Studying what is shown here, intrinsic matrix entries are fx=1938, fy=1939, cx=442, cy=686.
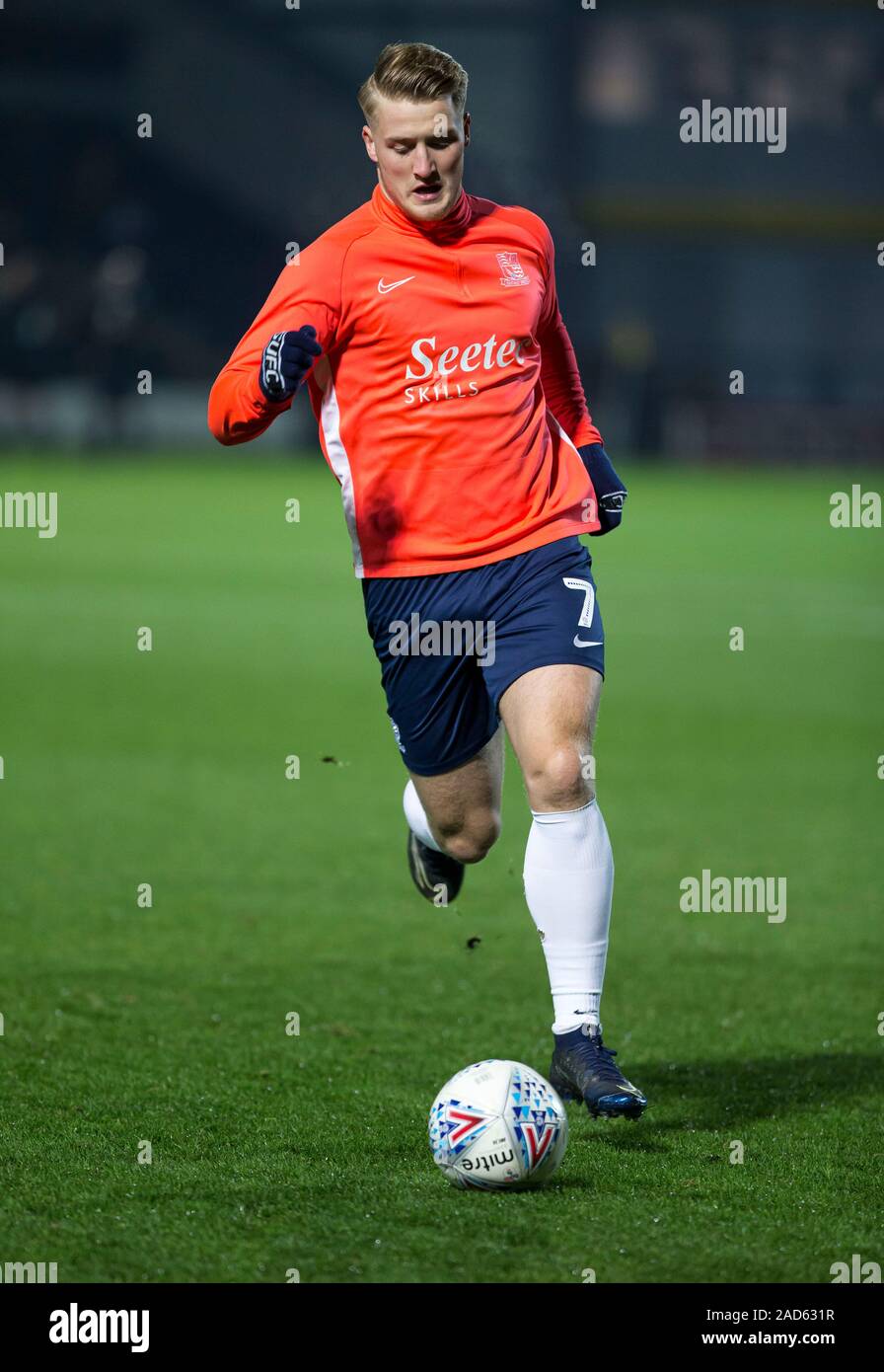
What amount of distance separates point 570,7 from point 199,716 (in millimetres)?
26381

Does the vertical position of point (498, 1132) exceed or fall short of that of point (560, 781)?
it falls short

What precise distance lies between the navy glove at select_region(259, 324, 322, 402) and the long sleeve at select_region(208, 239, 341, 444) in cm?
7

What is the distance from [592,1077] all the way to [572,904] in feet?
1.29

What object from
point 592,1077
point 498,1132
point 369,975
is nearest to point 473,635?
point 592,1077

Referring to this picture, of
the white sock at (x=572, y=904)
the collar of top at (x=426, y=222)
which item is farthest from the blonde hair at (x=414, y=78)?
the white sock at (x=572, y=904)

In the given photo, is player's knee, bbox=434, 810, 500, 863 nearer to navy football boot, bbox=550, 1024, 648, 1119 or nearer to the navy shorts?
the navy shorts

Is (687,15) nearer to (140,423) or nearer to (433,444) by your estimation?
(140,423)

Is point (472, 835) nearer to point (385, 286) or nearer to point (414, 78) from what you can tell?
point (385, 286)

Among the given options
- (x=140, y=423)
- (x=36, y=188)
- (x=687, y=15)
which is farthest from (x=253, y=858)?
(x=687, y=15)

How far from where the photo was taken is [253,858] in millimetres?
7543

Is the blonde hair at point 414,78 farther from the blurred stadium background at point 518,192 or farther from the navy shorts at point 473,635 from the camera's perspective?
the blurred stadium background at point 518,192

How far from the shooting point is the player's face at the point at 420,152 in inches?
171

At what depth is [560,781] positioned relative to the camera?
4246 mm

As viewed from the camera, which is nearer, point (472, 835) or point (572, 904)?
point (572, 904)
